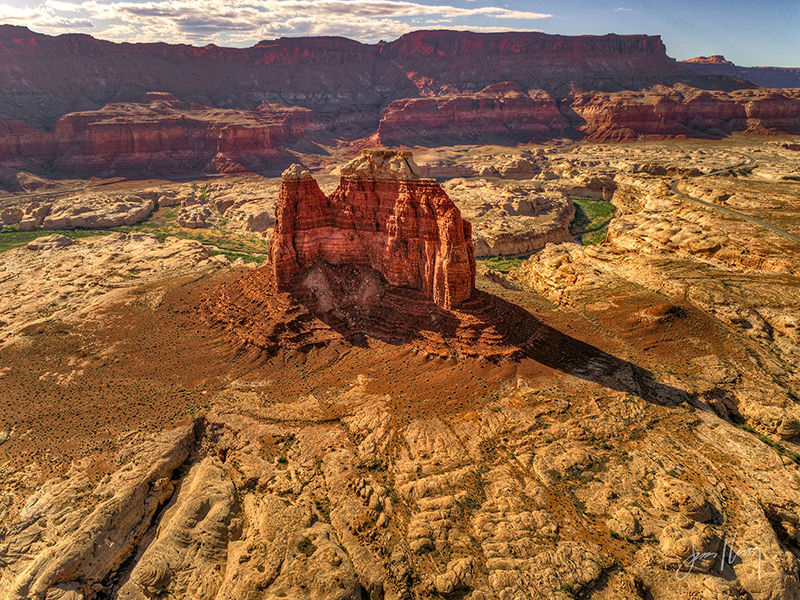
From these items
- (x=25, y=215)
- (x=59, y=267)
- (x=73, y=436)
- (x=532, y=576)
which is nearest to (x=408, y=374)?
(x=532, y=576)

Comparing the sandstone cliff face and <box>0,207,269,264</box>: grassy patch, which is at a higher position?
the sandstone cliff face

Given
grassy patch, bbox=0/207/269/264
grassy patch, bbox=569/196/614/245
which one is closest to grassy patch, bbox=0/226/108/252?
grassy patch, bbox=0/207/269/264

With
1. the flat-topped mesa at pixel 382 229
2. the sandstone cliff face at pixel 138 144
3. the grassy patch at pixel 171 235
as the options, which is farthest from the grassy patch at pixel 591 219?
the sandstone cliff face at pixel 138 144

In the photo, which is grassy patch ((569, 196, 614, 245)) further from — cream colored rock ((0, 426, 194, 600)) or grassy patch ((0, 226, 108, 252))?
grassy patch ((0, 226, 108, 252))

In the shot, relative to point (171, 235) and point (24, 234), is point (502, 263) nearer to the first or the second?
point (171, 235)

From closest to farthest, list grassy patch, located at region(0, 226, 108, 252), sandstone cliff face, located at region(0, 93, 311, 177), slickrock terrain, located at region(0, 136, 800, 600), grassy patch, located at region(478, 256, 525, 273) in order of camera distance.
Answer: slickrock terrain, located at region(0, 136, 800, 600)
grassy patch, located at region(478, 256, 525, 273)
grassy patch, located at region(0, 226, 108, 252)
sandstone cliff face, located at region(0, 93, 311, 177)

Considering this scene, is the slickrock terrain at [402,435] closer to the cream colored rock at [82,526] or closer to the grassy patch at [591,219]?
the cream colored rock at [82,526]
